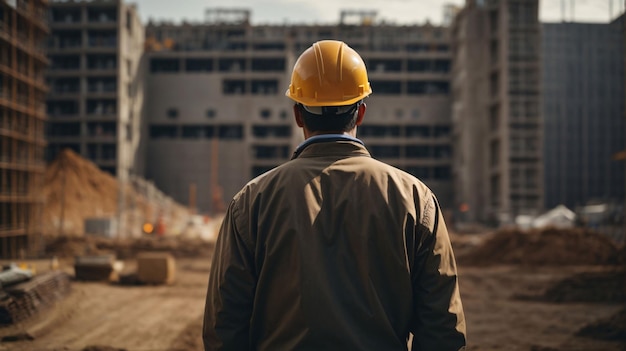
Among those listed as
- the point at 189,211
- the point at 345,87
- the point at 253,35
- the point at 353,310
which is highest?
the point at 253,35

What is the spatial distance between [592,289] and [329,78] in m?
14.4

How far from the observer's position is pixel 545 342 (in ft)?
32.1

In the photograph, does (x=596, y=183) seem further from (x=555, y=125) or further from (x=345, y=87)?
(x=345, y=87)

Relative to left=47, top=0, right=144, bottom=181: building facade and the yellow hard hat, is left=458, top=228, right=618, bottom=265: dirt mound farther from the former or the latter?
left=47, top=0, right=144, bottom=181: building facade

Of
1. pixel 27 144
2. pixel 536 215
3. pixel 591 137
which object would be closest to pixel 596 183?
pixel 591 137

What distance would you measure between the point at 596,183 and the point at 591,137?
183 inches

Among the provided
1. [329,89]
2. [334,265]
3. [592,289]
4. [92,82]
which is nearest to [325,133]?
[329,89]

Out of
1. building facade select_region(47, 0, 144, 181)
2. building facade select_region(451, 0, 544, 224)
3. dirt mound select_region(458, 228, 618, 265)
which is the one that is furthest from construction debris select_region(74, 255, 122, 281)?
building facade select_region(47, 0, 144, 181)

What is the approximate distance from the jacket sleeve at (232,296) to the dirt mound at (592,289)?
45.7 ft

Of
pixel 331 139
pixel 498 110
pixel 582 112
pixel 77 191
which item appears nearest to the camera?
pixel 331 139

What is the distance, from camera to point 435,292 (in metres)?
2.42

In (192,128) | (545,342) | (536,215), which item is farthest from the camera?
(192,128)

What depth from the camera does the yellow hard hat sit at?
2643mm

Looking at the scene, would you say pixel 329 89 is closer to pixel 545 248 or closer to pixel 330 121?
pixel 330 121
